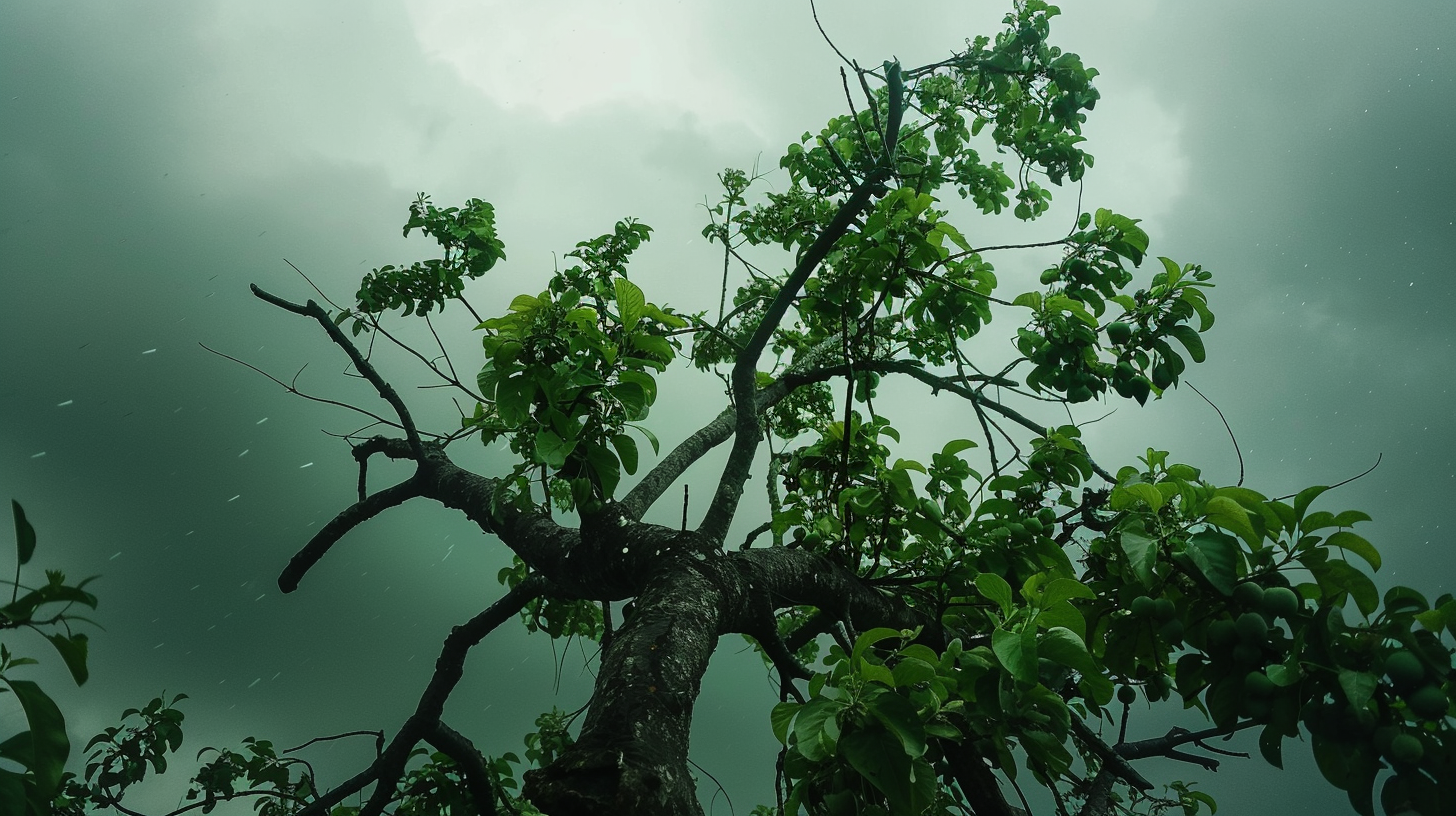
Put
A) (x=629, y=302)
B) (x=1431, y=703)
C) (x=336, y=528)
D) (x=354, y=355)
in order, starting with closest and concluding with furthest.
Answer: (x=1431, y=703) < (x=629, y=302) < (x=354, y=355) < (x=336, y=528)

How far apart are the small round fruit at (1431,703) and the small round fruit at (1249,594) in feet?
0.56

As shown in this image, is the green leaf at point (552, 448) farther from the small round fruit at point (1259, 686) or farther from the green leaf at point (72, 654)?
the small round fruit at point (1259, 686)

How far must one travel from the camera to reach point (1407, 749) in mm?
842

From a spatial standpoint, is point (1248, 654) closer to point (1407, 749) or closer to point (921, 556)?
point (1407, 749)

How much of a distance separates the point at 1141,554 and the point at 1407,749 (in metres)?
0.33

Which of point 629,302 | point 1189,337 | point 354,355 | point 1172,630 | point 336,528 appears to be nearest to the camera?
point 1172,630

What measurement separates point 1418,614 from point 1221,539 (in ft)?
0.67

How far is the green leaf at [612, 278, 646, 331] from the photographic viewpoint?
1.19 meters

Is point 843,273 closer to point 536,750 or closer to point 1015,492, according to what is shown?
point 1015,492

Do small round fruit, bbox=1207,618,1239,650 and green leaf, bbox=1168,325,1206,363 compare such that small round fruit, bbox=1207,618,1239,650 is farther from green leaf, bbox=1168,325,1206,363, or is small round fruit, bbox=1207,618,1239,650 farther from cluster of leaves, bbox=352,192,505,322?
cluster of leaves, bbox=352,192,505,322

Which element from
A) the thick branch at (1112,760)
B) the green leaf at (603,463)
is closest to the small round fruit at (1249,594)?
the thick branch at (1112,760)

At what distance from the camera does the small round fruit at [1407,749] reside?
839mm

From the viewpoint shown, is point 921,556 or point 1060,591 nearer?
point 1060,591

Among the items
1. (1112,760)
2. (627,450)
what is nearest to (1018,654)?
(627,450)
